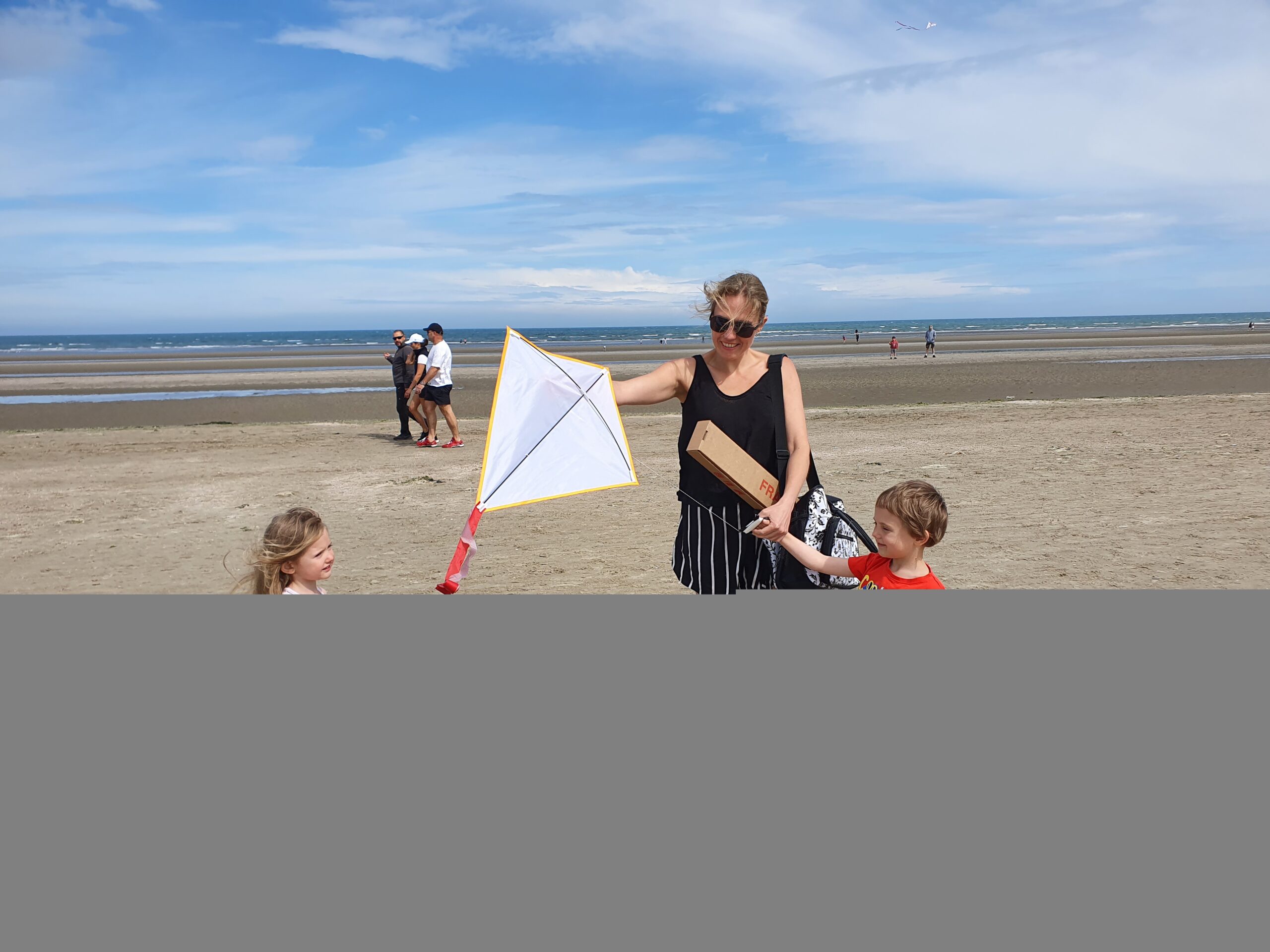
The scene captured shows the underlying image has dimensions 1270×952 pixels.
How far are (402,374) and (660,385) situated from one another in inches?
471

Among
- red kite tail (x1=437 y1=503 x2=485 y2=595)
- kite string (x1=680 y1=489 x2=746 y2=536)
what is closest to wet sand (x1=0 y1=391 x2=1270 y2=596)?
kite string (x1=680 y1=489 x2=746 y2=536)

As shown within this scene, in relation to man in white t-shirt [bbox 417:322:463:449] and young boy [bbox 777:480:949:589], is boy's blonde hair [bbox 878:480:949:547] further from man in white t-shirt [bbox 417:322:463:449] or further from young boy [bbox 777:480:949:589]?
man in white t-shirt [bbox 417:322:463:449]

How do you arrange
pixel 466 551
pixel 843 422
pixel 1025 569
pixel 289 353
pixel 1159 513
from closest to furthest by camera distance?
1. pixel 466 551
2. pixel 1025 569
3. pixel 1159 513
4. pixel 843 422
5. pixel 289 353

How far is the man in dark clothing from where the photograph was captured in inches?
568

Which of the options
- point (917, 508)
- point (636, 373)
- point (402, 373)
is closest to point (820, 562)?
point (917, 508)

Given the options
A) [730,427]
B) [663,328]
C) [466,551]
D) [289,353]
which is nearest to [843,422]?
[730,427]

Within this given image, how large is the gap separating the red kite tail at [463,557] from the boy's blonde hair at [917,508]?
128 cm

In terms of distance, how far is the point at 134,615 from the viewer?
1.19m

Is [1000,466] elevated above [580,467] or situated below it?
below

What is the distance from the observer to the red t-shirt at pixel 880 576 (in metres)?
2.95

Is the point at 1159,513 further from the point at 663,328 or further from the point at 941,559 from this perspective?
the point at 663,328

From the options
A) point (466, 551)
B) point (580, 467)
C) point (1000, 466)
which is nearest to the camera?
point (466, 551)

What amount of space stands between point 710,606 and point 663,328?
464ft

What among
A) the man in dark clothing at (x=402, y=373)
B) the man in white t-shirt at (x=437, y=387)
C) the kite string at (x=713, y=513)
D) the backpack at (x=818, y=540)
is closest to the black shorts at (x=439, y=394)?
the man in white t-shirt at (x=437, y=387)
